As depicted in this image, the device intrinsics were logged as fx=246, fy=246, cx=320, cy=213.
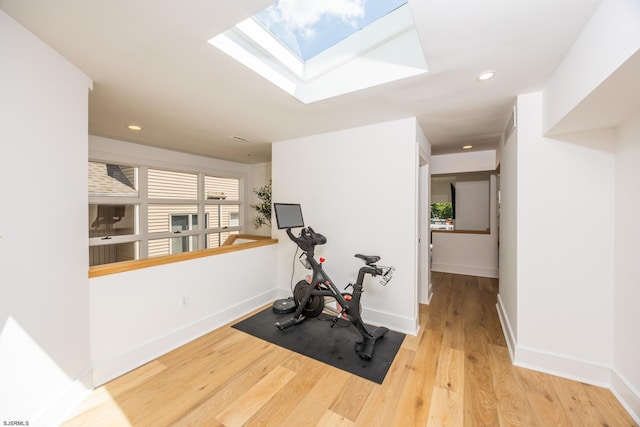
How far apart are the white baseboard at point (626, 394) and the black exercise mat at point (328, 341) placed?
59.1 inches

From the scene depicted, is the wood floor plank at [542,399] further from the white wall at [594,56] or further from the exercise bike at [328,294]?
the white wall at [594,56]

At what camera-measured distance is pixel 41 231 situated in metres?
1.46

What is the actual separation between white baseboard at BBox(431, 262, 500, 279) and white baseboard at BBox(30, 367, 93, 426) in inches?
216

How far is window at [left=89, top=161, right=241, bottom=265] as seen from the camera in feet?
12.3

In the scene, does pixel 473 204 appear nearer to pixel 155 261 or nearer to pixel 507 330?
pixel 507 330

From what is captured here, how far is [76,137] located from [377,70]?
2219 millimetres

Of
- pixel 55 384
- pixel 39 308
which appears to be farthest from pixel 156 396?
pixel 39 308

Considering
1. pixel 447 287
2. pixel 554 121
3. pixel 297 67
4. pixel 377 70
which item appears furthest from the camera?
pixel 447 287

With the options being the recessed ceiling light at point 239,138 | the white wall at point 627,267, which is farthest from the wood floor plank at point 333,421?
the recessed ceiling light at point 239,138

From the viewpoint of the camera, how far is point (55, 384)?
5.07 feet

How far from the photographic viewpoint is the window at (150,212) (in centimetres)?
375

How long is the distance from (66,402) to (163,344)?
74 cm

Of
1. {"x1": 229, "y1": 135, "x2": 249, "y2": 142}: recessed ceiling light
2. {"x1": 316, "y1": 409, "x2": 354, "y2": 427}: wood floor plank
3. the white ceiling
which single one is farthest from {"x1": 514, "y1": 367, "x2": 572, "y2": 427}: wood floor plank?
{"x1": 229, "y1": 135, "x2": 249, "y2": 142}: recessed ceiling light

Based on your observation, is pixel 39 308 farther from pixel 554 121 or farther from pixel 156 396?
pixel 554 121
